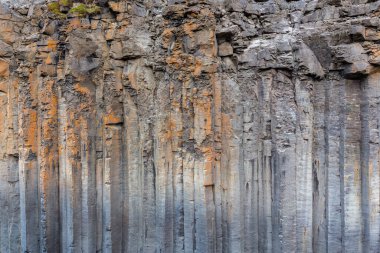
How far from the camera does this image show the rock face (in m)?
5.37

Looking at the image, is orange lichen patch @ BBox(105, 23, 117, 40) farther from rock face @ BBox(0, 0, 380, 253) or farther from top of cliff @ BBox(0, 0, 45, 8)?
top of cliff @ BBox(0, 0, 45, 8)

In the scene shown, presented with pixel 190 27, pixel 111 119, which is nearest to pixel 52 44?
pixel 111 119

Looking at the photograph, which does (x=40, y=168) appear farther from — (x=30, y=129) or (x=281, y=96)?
(x=281, y=96)

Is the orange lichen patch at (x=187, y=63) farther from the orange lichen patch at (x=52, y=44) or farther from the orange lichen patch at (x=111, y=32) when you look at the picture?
the orange lichen patch at (x=52, y=44)

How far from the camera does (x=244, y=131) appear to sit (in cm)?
578

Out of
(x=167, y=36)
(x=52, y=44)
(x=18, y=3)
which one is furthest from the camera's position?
(x=18, y=3)

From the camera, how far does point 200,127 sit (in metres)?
5.73

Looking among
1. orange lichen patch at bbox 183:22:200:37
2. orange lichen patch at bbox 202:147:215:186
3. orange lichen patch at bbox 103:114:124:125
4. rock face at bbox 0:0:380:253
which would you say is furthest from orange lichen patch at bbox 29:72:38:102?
orange lichen patch at bbox 202:147:215:186

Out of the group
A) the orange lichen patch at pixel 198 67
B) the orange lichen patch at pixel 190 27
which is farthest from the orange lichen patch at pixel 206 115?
the orange lichen patch at pixel 190 27

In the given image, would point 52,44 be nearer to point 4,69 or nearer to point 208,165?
point 4,69

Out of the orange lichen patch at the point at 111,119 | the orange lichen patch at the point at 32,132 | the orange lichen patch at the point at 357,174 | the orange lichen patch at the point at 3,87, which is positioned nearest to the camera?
the orange lichen patch at the point at 357,174

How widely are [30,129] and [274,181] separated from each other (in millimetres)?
4388

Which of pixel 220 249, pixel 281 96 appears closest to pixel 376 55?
pixel 281 96

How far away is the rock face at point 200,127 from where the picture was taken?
5.37 metres
